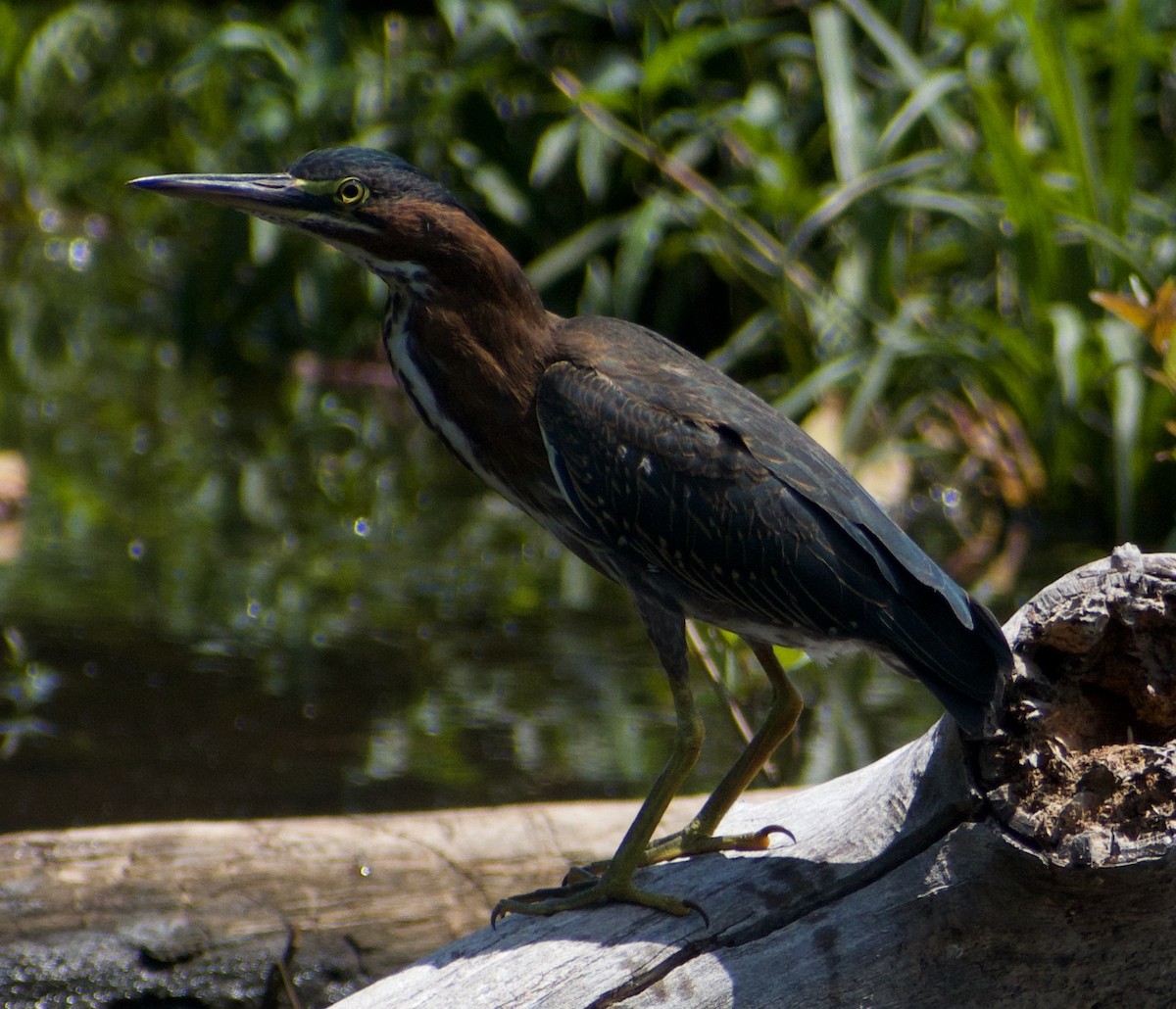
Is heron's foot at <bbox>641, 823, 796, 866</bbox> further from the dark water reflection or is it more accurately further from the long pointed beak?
the long pointed beak

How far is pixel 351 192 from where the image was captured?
9.51 ft

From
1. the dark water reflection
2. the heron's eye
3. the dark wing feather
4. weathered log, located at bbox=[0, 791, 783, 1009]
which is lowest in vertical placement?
the dark water reflection

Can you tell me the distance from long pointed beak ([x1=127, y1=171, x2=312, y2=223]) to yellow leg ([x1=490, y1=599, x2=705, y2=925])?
0.88m

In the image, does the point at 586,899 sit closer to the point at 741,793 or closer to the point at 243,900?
the point at 741,793

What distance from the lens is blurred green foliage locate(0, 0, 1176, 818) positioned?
560cm

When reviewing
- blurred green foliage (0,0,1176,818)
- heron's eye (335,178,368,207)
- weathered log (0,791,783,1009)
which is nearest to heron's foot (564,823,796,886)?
weathered log (0,791,783,1009)

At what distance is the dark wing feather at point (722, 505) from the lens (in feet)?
8.98

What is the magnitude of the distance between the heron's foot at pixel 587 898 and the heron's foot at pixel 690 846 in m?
0.07

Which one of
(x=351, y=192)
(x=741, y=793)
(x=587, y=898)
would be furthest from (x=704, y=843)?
(x=351, y=192)

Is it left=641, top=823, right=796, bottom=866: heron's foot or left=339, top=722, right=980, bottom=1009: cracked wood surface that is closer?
left=339, top=722, right=980, bottom=1009: cracked wood surface

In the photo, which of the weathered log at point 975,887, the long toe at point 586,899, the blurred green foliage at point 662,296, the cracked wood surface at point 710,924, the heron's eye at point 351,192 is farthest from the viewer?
the blurred green foliage at point 662,296

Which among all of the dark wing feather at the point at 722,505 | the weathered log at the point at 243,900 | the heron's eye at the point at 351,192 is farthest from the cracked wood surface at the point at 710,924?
the heron's eye at the point at 351,192

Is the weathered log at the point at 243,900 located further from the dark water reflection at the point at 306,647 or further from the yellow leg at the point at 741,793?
the dark water reflection at the point at 306,647

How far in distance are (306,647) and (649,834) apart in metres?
2.37
